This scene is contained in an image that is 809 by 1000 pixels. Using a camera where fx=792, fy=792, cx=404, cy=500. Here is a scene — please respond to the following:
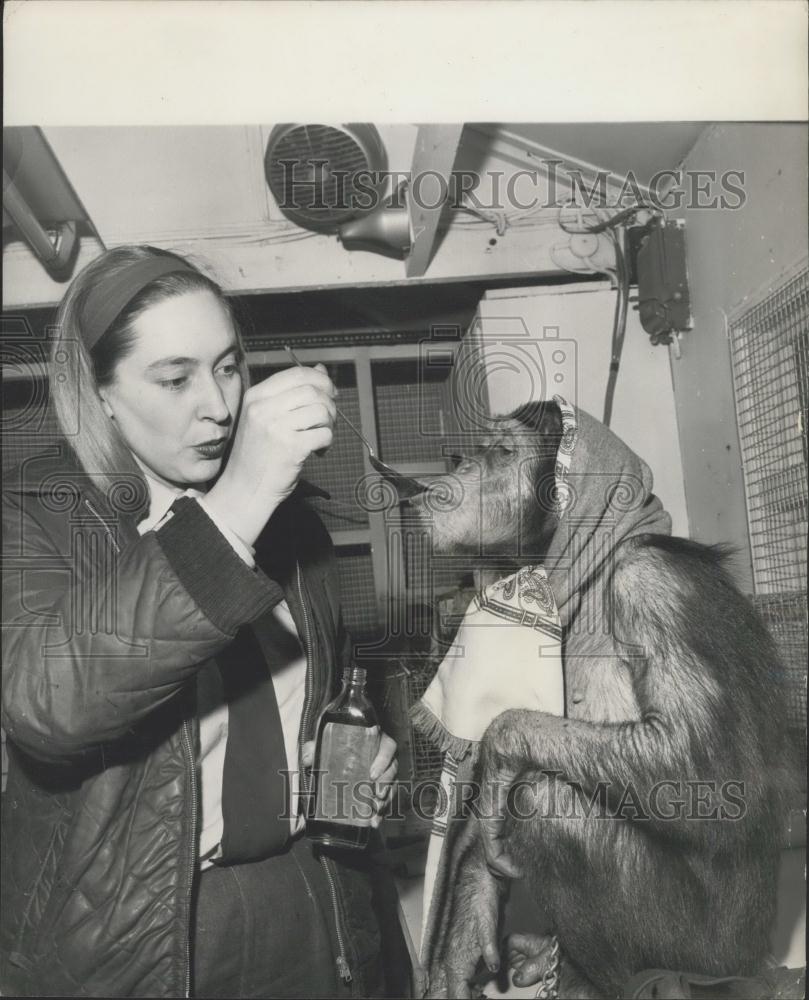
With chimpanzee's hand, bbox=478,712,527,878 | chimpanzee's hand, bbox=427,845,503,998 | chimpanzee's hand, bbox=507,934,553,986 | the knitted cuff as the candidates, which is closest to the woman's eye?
the knitted cuff

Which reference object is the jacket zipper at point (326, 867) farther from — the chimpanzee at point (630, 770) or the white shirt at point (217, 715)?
the chimpanzee at point (630, 770)

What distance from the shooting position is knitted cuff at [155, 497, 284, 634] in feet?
3.18

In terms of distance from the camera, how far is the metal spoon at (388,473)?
129 cm

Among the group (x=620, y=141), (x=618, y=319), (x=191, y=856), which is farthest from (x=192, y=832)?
(x=620, y=141)

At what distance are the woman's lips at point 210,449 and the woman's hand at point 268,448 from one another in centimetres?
8

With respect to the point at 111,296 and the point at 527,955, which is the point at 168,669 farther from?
the point at 527,955

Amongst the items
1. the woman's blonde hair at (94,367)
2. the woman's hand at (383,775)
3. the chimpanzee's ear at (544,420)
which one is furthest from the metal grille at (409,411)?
the woman's hand at (383,775)

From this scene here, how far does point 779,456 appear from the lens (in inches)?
53.7

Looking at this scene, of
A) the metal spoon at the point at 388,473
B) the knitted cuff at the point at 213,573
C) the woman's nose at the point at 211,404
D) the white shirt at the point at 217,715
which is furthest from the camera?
the metal spoon at the point at 388,473

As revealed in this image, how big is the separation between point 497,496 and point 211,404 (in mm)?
528

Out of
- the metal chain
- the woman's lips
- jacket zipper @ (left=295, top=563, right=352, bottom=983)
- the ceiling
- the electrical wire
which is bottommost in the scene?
the metal chain

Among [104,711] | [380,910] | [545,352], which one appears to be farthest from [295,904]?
[545,352]

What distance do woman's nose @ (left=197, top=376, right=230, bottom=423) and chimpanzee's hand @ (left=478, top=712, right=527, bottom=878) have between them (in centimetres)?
67

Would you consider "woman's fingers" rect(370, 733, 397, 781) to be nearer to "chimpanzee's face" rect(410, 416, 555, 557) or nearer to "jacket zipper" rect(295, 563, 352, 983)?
"jacket zipper" rect(295, 563, 352, 983)
